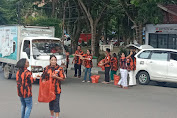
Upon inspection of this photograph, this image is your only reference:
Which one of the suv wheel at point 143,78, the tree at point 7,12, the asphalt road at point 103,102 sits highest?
the tree at point 7,12

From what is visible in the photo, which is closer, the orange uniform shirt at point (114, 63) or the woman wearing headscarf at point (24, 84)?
the woman wearing headscarf at point (24, 84)

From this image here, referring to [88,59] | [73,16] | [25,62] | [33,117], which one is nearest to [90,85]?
[88,59]

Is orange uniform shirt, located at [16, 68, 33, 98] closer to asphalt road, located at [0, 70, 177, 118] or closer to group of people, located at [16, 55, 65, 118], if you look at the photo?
group of people, located at [16, 55, 65, 118]

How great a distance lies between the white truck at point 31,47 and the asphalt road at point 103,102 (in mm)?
1100

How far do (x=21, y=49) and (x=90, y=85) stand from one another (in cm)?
336

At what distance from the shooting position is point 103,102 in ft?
29.6

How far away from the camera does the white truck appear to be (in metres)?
12.1

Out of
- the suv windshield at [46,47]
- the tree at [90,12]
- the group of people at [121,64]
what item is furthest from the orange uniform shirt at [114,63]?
the tree at [90,12]

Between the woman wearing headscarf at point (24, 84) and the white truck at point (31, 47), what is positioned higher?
the white truck at point (31, 47)

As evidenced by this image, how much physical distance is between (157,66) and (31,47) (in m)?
5.30

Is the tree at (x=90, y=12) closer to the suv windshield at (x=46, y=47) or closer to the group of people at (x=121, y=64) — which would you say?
the group of people at (x=121, y=64)

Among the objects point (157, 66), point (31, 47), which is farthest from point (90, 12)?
point (157, 66)

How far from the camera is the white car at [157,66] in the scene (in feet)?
39.8

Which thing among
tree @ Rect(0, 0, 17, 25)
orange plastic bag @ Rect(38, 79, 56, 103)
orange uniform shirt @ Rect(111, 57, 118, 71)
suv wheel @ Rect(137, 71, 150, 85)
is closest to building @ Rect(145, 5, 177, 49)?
suv wheel @ Rect(137, 71, 150, 85)
